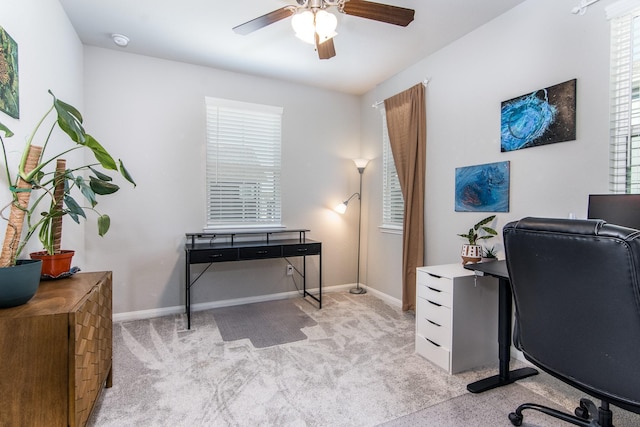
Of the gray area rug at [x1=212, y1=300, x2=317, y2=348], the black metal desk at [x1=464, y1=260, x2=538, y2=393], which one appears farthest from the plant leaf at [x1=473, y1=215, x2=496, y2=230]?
the gray area rug at [x1=212, y1=300, x2=317, y2=348]

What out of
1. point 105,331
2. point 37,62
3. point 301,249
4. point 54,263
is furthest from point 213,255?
point 37,62

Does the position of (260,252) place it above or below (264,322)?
above

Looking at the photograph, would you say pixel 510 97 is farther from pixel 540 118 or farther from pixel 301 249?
pixel 301 249

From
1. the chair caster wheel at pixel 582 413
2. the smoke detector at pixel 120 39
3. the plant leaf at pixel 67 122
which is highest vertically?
the smoke detector at pixel 120 39

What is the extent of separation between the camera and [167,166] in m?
3.31

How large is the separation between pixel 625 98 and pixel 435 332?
1890mm

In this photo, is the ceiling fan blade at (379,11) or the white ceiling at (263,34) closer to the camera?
the ceiling fan blade at (379,11)

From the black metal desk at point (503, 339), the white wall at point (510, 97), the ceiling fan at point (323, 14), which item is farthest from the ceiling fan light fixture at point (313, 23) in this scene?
the black metal desk at point (503, 339)

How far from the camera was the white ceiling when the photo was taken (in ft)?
7.85

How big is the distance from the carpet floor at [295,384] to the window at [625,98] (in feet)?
4.49

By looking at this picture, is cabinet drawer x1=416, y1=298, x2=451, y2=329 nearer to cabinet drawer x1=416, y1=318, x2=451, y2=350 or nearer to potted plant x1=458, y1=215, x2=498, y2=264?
cabinet drawer x1=416, y1=318, x2=451, y2=350

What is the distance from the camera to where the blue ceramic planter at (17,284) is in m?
1.19

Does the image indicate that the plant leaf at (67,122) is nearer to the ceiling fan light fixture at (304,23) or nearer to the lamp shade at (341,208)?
the ceiling fan light fixture at (304,23)

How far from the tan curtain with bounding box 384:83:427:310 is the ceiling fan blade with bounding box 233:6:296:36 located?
1.75 metres
